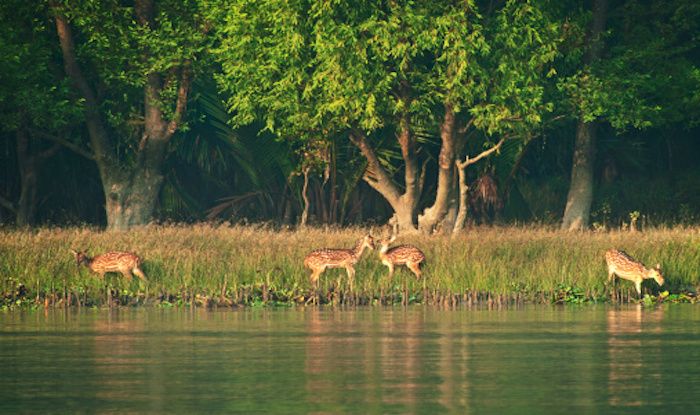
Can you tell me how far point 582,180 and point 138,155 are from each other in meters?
12.6

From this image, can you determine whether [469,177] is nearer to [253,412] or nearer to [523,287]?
[523,287]

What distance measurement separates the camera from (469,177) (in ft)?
169

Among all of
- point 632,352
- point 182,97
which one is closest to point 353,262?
point 632,352

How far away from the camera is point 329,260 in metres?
29.2

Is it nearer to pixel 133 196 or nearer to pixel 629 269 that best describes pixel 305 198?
pixel 133 196

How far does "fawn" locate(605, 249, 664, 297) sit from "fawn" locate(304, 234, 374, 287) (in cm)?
445

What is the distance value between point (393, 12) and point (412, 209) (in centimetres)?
616

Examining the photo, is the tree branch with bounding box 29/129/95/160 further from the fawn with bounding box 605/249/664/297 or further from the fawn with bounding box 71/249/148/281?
the fawn with bounding box 605/249/664/297

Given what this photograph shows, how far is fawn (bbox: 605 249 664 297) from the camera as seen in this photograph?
28.8 m

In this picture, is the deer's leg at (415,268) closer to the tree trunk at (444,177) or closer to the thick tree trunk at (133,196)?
the tree trunk at (444,177)

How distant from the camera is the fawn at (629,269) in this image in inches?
1133

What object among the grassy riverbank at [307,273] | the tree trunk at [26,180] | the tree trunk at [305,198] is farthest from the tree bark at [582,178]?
the tree trunk at [26,180]

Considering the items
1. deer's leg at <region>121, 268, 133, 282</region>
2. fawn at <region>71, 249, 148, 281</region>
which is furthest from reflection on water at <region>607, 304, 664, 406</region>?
deer's leg at <region>121, 268, 133, 282</region>

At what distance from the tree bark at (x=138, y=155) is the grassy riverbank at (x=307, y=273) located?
14.3 metres
